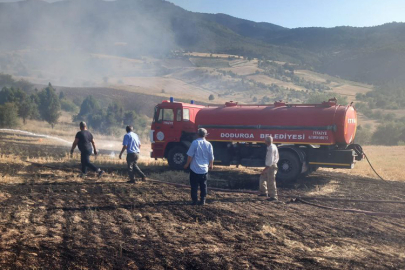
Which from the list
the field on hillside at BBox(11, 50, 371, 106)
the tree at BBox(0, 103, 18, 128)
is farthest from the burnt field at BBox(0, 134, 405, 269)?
the field on hillside at BBox(11, 50, 371, 106)

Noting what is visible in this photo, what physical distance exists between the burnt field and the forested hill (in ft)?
310

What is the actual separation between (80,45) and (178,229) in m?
159

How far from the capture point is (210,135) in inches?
651

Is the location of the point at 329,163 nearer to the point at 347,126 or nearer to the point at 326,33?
the point at 347,126

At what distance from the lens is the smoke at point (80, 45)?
11338 centimetres

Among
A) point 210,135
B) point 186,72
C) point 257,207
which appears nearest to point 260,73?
point 186,72

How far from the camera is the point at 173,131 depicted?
17.5 m

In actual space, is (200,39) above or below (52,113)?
above

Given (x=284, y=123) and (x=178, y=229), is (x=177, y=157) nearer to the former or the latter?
(x=284, y=123)

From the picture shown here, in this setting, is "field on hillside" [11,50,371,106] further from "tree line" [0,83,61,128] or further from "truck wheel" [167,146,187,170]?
"truck wheel" [167,146,187,170]

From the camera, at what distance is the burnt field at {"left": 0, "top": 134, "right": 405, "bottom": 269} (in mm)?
5984

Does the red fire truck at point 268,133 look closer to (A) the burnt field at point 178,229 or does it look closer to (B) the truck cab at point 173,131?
(B) the truck cab at point 173,131

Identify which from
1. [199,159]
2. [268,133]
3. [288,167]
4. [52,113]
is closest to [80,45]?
[52,113]

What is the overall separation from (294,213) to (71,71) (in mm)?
116965
